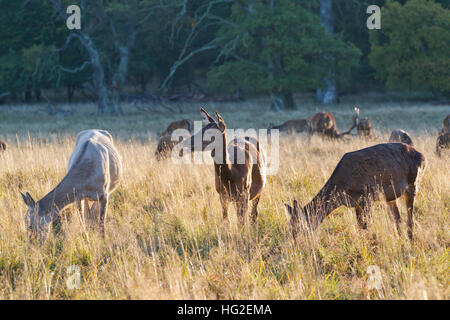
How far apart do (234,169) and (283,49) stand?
24.4 metres

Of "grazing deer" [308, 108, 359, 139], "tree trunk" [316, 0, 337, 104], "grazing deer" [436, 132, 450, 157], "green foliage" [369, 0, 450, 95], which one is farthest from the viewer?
"tree trunk" [316, 0, 337, 104]

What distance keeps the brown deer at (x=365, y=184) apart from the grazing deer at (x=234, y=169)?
835 mm

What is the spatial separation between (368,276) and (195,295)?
174 centimetres

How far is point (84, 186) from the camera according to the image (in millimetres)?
5754

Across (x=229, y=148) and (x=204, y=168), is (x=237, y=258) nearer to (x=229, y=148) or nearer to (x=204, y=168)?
(x=229, y=148)

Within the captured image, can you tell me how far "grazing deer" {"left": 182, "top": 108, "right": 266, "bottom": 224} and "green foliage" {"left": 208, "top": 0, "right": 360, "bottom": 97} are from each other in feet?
75.6

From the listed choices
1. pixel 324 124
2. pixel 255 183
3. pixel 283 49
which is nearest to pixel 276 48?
pixel 283 49

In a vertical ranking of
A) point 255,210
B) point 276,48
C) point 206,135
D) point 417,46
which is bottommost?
point 255,210

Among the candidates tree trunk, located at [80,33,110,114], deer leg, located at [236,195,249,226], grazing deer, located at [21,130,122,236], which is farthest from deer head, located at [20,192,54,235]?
tree trunk, located at [80,33,110,114]

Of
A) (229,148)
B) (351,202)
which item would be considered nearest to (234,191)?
(229,148)

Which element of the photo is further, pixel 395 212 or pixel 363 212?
pixel 395 212

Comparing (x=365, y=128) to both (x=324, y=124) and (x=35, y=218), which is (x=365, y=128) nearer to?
(x=324, y=124)

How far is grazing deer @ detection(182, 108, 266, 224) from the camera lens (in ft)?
16.2

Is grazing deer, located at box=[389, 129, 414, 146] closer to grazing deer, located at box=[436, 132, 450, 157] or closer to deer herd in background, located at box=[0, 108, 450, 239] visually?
grazing deer, located at box=[436, 132, 450, 157]
